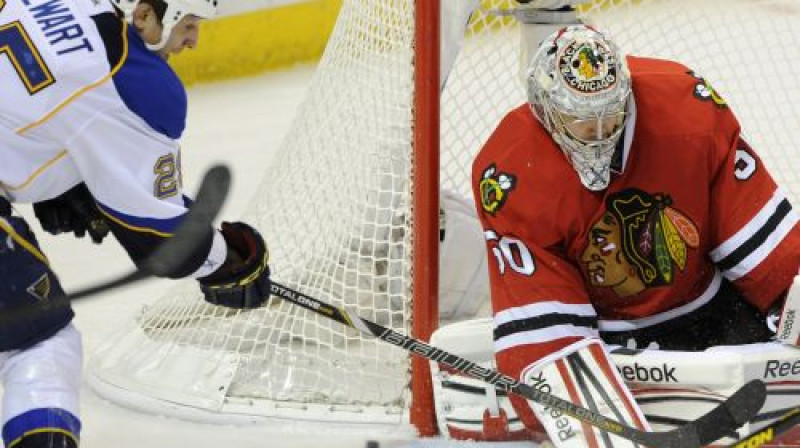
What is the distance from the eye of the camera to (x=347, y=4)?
291 cm

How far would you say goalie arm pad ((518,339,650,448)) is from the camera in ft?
7.62

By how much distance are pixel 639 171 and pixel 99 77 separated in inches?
36.1

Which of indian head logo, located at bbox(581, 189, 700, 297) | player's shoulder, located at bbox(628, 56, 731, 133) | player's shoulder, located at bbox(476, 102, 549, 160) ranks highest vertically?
player's shoulder, located at bbox(628, 56, 731, 133)

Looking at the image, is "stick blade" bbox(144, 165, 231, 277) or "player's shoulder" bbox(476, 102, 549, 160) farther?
"player's shoulder" bbox(476, 102, 549, 160)

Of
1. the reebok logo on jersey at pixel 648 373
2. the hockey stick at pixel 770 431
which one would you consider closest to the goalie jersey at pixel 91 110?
the reebok logo on jersey at pixel 648 373

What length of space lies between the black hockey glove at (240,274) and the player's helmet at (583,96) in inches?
20.3

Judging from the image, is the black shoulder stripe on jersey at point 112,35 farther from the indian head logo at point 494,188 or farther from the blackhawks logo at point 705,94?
the blackhawks logo at point 705,94

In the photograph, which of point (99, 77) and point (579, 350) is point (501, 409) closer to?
point (579, 350)

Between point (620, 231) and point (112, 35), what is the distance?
0.92 metres

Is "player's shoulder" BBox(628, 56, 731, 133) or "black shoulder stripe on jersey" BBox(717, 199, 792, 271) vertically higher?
"player's shoulder" BBox(628, 56, 731, 133)

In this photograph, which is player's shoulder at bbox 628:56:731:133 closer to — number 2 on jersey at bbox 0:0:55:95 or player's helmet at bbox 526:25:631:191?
player's helmet at bbox 526:25:631:191

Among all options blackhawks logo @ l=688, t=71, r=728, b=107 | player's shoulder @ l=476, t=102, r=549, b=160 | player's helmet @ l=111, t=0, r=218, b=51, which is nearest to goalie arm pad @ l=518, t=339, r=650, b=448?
player's shoulder @ l=476, t=102, r=549, b=160

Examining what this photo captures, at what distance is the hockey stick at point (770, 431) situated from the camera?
226cm

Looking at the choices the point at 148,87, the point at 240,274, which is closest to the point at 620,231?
the point at 240,274
